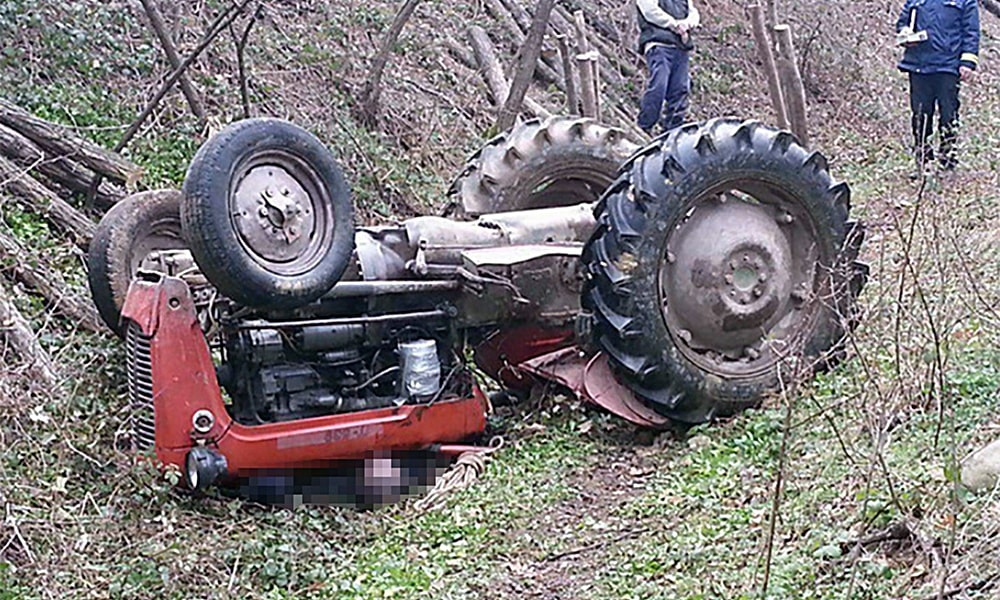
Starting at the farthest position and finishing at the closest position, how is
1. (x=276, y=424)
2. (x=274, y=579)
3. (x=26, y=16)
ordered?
1. (x=26, y=16)
2. (x=276, y=424)
3. (x=274, y=579)

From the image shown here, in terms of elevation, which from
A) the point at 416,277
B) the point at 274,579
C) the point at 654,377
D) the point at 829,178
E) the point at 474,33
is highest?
the point at 474,33

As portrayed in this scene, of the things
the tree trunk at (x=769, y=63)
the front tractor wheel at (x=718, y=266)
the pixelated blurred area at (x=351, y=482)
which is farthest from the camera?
the tree trunk at (x=769, y=63)

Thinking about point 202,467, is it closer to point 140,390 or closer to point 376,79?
point 140,390

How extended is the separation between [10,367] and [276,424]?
1.31m

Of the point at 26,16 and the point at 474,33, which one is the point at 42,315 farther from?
the point at 474,33

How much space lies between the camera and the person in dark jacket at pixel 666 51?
10992mm

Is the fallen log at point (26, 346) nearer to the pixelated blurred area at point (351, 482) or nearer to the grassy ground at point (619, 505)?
the grassy ground at point (619, 505)

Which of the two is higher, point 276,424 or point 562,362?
point 562,362

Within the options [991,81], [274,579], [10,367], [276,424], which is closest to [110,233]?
[10,367]

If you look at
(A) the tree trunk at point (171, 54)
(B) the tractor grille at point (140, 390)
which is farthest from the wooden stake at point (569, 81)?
(B) the tractor grille at point (140, 390)

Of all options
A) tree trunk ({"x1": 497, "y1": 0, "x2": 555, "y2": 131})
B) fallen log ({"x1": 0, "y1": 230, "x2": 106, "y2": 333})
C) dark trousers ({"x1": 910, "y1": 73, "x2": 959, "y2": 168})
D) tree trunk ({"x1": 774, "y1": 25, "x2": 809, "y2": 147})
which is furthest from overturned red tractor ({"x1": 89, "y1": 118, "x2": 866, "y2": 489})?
tree trunk ({"x1": 774, "y1": 25, "x2": 809, "y2": 147})

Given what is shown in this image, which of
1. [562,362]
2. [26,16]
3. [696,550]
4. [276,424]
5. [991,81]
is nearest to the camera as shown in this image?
[696,550]

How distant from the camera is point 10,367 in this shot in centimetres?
566

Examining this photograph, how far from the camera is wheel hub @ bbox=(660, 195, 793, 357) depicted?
19.7 ft
